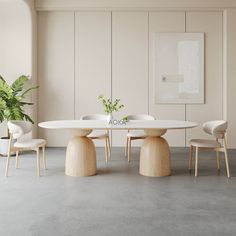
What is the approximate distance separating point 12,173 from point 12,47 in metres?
3.05

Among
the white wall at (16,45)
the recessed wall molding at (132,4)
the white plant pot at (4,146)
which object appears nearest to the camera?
the white plant pot at (4,146)

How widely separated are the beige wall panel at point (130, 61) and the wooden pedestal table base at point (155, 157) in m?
2.50

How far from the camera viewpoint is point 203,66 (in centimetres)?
691

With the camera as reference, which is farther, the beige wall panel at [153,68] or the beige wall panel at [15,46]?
the beige wall panel at [153,68]

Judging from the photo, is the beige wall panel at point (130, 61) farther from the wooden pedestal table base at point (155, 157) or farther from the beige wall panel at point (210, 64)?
the wooden pedestal table base at point (155, 157)

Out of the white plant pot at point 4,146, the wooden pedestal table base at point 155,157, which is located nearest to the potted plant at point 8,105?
the white plant pot at point 4,146

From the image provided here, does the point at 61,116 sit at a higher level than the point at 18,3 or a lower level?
lower

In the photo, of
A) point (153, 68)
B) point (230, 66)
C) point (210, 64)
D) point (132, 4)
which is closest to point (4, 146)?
point (153, 68)

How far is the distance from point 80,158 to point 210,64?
155 inches

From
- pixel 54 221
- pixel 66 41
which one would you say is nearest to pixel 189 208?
pixel 54 221

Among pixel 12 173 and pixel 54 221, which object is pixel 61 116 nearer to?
pixel 12 173

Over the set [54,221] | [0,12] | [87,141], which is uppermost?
[0,12]

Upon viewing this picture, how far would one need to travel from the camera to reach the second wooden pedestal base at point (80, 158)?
4.48 m

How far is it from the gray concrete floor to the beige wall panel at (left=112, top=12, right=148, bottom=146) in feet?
7.52
